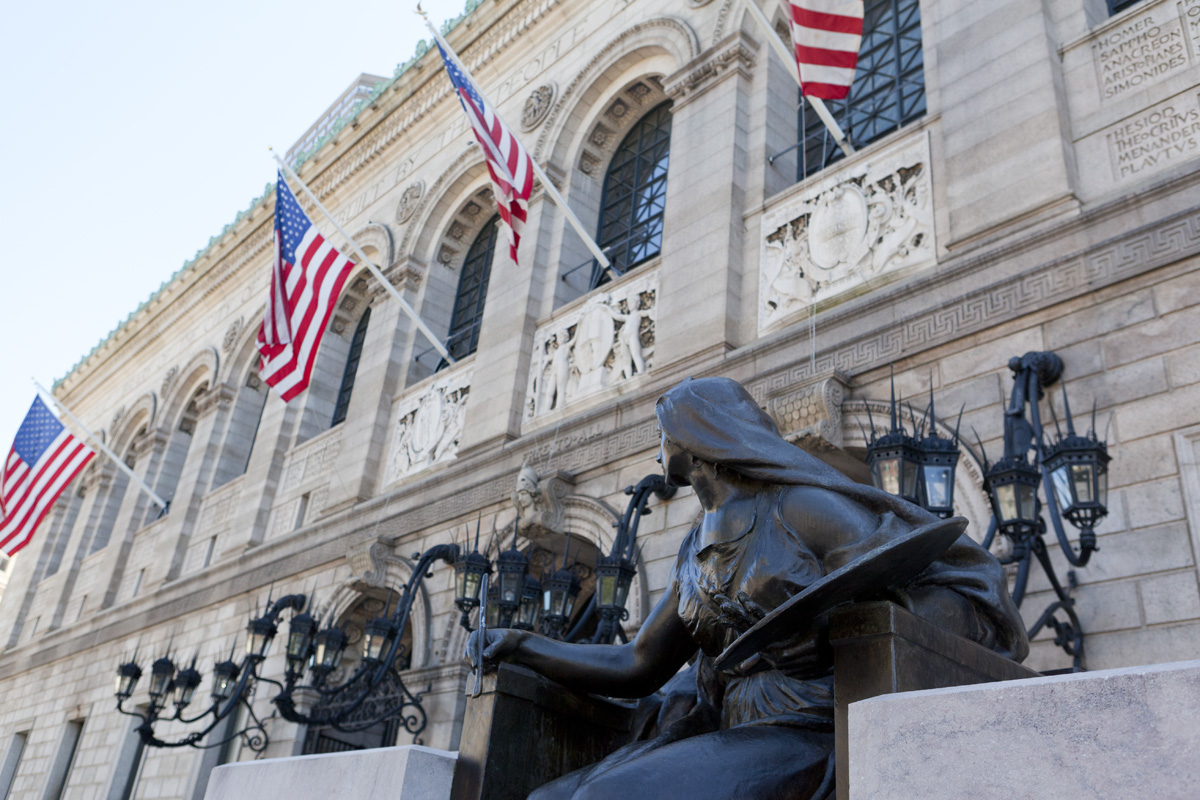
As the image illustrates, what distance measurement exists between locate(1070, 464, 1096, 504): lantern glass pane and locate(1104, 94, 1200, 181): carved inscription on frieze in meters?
3.27

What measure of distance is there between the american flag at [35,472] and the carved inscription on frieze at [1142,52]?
61.0 ft

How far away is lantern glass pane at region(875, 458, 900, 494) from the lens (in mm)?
5816

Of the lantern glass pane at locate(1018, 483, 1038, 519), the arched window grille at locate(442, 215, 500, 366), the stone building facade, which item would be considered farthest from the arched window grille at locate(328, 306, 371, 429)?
the lantern glass pane at locate(1018, 483, 1038, 519)

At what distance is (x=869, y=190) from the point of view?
389 inches

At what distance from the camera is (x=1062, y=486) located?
5.71 m

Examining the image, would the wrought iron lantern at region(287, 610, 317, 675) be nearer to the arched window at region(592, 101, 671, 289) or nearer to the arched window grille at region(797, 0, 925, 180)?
the arched window at region(592, 101, 671, 289)

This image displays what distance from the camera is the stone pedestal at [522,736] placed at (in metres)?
2.49

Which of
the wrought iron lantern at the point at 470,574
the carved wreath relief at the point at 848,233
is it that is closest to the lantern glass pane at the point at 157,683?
the wrought iron lantern at the point at 470,574

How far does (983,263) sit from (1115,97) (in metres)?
1.76

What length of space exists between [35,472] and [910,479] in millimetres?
19381

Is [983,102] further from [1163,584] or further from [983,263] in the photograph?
[1163,584]

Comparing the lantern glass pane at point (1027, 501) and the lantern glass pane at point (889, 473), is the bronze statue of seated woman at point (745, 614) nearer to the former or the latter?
the lantern glass pane at point (889, 473)

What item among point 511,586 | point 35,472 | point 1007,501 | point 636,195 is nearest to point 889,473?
point 1007,501

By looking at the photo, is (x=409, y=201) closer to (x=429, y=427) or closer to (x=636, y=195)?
(x=429, y=427)
